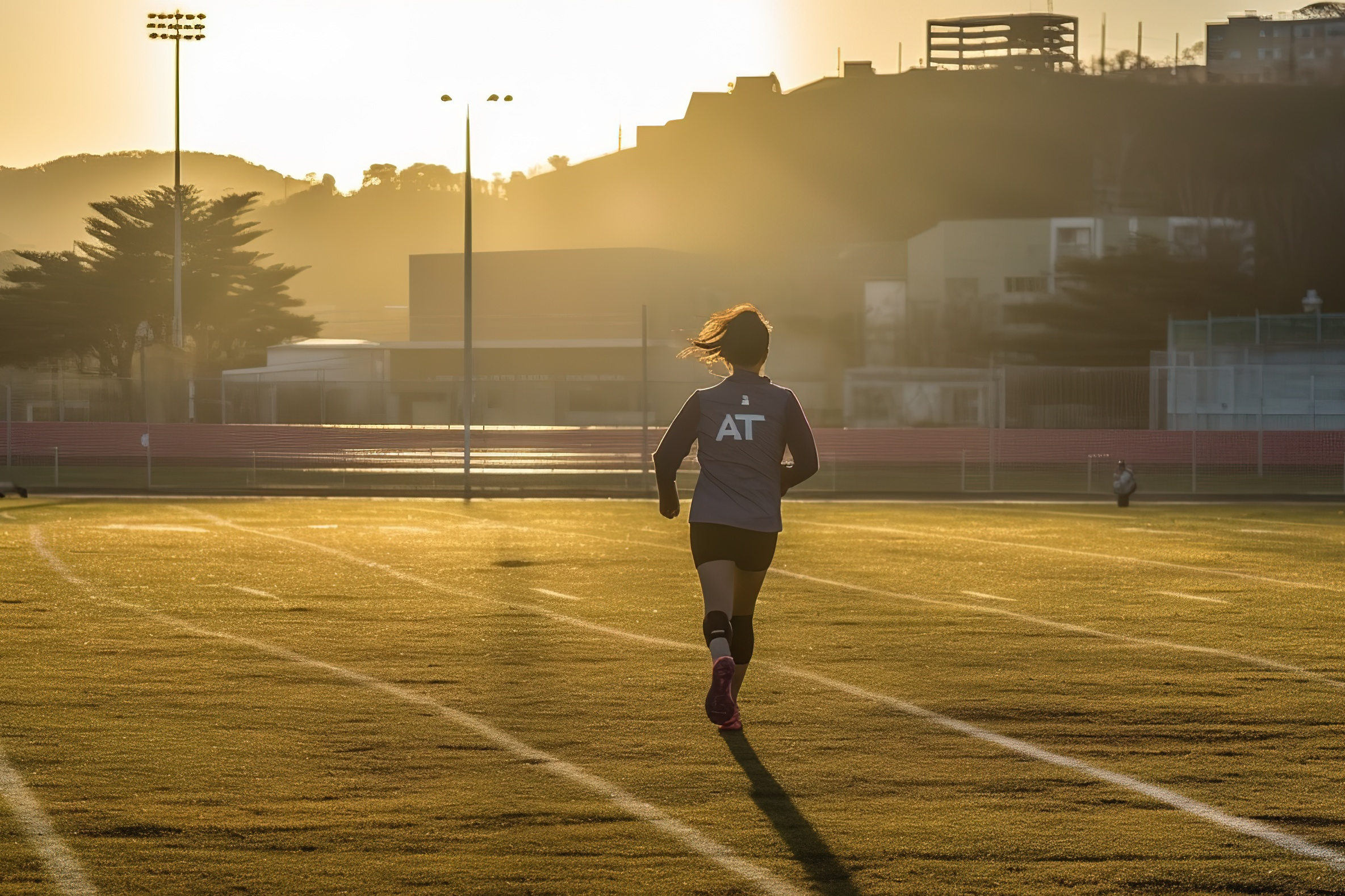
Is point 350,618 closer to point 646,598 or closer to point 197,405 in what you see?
point 646,598

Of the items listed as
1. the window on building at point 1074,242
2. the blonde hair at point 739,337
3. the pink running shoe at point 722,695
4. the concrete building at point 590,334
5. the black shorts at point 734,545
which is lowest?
the pink running shoe at point 722,695

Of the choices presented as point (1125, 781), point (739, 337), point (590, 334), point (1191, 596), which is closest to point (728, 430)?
point (739, 337)

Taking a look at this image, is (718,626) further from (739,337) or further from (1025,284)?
(1025,284)

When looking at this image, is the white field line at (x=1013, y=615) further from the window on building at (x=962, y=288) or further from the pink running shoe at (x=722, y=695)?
the window on building at (x=962, y=288)

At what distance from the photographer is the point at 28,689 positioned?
8672 millimetres

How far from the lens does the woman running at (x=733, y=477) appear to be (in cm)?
713

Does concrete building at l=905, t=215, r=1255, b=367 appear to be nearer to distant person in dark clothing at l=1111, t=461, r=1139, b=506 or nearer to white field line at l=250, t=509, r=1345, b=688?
distant person in dark clothing at l=1111, t=461, r=1139, b=506

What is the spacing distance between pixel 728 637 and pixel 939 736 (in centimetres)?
116

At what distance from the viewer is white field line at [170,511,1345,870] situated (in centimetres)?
541

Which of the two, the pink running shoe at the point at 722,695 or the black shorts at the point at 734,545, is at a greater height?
the black shorts at the point at 734,545

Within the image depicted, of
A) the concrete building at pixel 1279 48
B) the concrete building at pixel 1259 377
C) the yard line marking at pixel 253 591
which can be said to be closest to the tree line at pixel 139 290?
the concrete building at pixel 1259 377

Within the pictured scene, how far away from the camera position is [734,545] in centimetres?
716

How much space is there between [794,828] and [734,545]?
1.79m

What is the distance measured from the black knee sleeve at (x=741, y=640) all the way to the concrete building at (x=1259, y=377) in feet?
120
